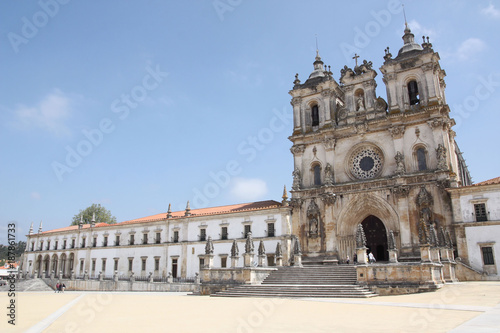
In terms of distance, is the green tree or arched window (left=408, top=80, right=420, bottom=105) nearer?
arched window (left=408, top=80, right=420, bottom=105)

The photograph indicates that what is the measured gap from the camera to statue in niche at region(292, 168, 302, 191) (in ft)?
114

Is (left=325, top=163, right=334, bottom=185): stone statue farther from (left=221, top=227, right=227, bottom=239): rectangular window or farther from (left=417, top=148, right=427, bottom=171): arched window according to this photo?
(left=221, top=227, right=227, bottom=239): rectangular window

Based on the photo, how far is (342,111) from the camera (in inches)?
1387

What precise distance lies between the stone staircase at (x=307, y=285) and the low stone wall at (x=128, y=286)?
8882mm

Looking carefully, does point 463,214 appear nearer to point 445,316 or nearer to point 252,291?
point 252,291

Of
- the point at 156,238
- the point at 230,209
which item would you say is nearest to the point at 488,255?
the point at 230,209

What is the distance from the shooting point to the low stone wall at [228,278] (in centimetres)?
2342

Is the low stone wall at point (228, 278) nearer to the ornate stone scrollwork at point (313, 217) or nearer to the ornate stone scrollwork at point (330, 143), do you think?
the ornate stone scrollwork at point (313, 217)

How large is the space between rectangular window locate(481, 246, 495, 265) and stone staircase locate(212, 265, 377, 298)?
9559 mm

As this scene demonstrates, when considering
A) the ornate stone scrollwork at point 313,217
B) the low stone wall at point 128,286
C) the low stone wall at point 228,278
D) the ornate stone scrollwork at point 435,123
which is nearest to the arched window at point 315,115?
the ornate stone scrollwork at point 313,217

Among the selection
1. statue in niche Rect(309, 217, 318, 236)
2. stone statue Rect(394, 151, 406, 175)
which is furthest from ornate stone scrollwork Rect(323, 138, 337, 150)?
statue in niche Rect(309, 217, 318, 236)

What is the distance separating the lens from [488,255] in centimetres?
2572

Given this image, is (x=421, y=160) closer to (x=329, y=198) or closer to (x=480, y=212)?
(x=480, y=212)

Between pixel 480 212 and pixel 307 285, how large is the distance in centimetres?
1440
